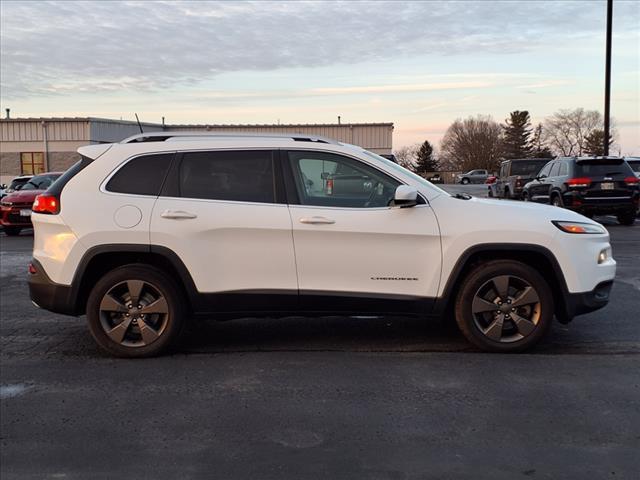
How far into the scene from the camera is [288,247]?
5082 millimetres

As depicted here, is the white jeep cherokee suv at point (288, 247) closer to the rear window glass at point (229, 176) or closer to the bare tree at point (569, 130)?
the rear window glass at point (229, 176)

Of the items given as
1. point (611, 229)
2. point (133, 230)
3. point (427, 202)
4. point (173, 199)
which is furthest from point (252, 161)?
point (611, 229)

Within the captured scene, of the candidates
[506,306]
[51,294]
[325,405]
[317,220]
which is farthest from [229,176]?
[506,306]

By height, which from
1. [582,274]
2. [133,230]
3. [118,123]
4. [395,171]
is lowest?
[582,274]

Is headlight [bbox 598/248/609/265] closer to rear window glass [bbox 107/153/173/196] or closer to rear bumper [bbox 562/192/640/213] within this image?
rear window glass [bbox 107/153/173/196]

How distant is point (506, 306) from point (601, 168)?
1188 cm

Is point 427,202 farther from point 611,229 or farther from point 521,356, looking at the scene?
point 611,229

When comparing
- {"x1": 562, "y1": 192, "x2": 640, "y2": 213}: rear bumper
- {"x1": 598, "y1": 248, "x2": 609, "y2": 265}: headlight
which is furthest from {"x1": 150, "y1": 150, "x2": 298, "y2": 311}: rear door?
{"x1": 562, "y1": 192, "x2": 640, "y2": 213}: rear bumper

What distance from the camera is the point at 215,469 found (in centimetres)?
336

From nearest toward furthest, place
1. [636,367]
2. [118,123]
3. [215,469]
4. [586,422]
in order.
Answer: [215,469], [586,422], [636,367], [118,123]

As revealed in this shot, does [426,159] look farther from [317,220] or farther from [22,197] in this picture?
[317,220]

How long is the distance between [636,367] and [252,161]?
3.51 meters

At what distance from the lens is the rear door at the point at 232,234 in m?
5.07

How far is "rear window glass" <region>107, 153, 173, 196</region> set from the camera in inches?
205
